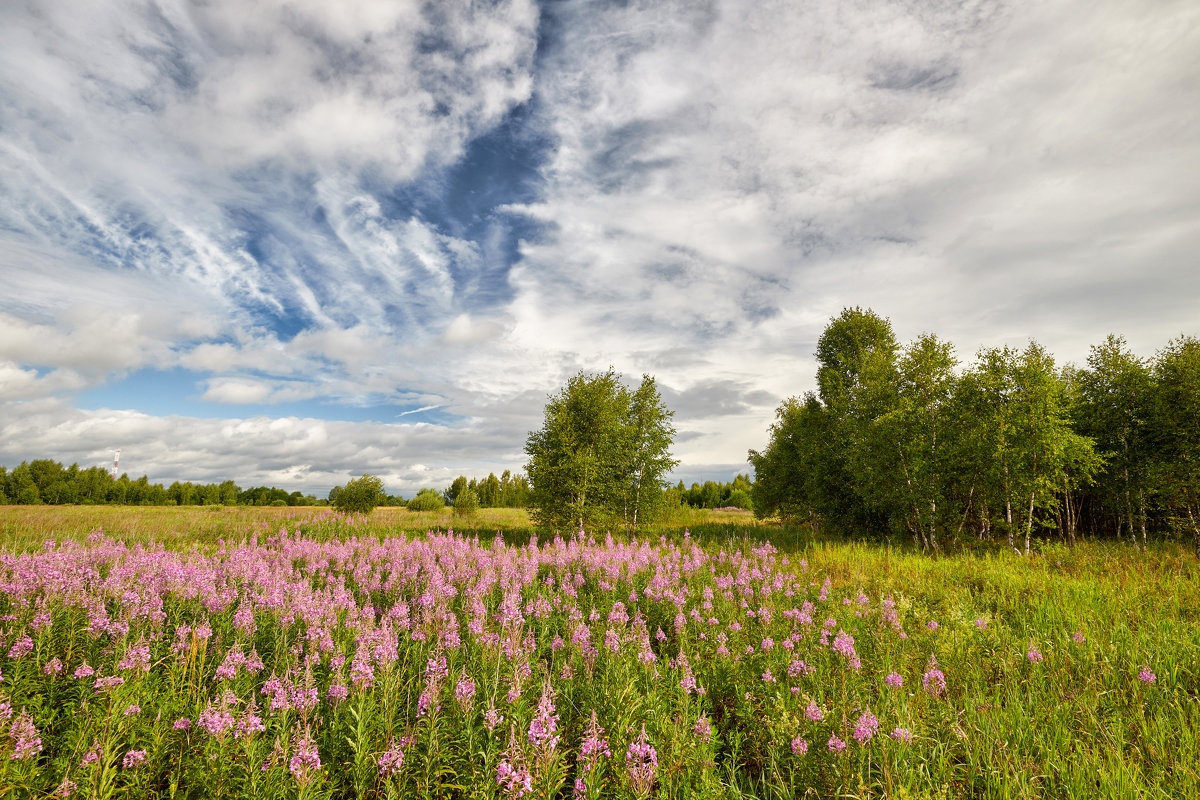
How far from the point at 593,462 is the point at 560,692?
17.2 m

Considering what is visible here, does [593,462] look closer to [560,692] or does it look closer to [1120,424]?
[560,692]

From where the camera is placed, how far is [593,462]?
22359 mm

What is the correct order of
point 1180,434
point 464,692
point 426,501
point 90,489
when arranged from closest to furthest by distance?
point 464,692 → point 1180,434 → point 426,501 → point 90,489

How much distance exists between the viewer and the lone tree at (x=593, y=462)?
22188 mm

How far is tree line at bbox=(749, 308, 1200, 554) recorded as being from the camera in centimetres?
1619

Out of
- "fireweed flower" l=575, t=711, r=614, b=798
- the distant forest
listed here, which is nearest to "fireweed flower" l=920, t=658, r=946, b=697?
"fireweed flower" l=575, t=711, r=614, b=798

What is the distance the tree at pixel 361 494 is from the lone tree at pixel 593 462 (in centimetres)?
Answer: 2319

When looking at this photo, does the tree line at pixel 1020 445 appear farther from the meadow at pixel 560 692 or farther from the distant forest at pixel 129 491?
the distant forest at pixel 129 491

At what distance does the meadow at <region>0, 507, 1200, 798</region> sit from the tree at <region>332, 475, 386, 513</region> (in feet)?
108

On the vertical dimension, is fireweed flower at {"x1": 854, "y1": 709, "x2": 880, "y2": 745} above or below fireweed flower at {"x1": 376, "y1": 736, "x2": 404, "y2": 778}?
above

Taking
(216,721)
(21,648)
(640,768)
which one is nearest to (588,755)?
(640,768)

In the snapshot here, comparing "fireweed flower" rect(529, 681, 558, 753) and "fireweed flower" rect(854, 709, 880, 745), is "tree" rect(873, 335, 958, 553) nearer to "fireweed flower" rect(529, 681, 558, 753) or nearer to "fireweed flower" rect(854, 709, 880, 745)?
"fireweed flower" rect(854, 709, 880, 745)

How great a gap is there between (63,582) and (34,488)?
118 meters

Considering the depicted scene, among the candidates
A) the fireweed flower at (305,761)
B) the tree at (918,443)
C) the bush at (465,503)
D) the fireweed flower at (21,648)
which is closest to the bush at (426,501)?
the bush at (465,503)
